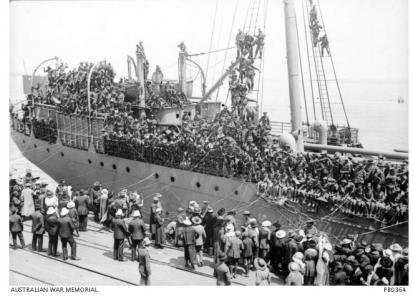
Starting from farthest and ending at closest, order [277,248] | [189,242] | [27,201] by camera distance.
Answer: [27,201] → [189,242] → [277,248]

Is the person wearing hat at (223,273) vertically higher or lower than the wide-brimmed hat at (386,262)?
lower

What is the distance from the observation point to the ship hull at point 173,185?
11312mm

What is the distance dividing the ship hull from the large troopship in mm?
25

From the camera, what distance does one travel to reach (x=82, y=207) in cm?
1247

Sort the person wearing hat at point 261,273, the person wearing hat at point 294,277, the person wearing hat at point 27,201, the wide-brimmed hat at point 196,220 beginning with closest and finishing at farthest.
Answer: the person wearing hat at point 294,277
the person wearing hat at point 261,273
the wide-brimmed hat at point 196,220
the person wearing hat at point 27,201

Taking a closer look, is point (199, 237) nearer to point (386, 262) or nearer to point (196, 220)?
point (196, 220)

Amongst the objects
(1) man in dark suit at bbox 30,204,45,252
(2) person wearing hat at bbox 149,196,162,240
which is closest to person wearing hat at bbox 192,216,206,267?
(2) person wearing hat at bbox 149,196,162,240

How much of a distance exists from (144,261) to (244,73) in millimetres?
7090

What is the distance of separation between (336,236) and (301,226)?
93 cm

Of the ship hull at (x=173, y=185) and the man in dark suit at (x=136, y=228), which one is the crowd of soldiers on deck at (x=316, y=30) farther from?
the man in dark suit at (x=136, y=228)

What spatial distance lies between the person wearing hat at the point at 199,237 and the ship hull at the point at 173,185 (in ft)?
8.62

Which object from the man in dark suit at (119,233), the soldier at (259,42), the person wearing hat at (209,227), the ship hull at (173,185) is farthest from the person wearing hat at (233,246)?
the soldier at (259,42)

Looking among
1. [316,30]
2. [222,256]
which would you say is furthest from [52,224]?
[316,30]
